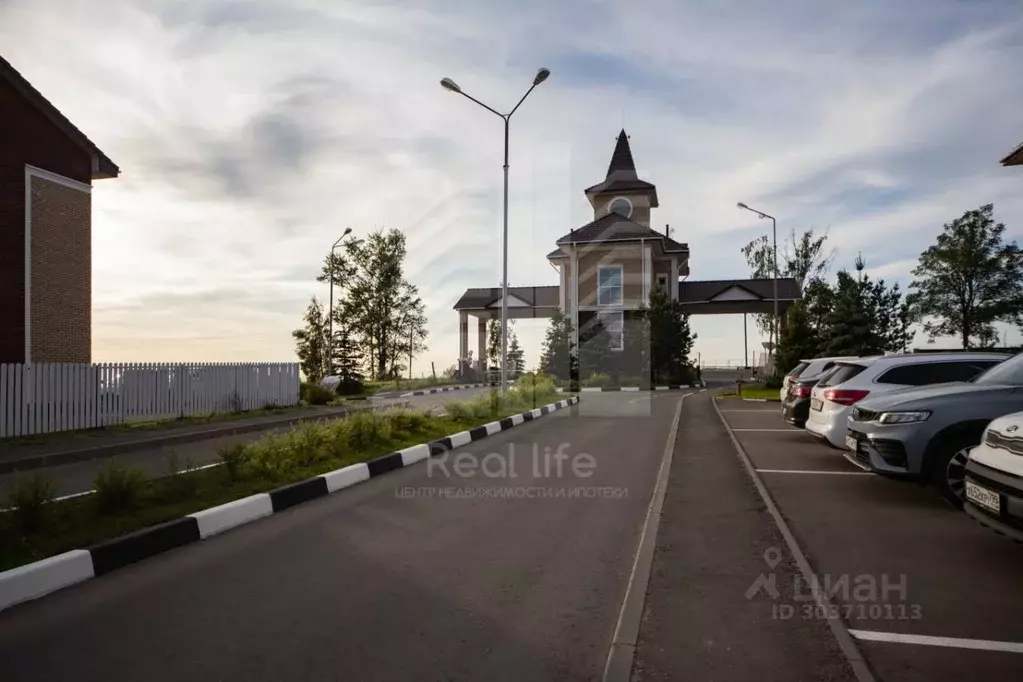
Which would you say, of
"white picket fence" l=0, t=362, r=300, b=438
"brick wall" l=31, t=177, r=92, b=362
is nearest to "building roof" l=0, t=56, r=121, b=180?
"brick wall" l=31, t=177, r=92, b=362

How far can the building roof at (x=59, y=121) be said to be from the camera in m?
17.4

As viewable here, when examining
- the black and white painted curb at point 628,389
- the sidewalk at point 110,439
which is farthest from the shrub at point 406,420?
the black and white painted curb at point 628,389

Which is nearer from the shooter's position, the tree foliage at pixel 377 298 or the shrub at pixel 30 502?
the shrub at pixel 30 502

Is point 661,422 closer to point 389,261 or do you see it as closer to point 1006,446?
point 1006,446

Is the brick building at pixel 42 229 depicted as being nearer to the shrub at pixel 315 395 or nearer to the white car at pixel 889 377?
the shrub at pixel 315 395

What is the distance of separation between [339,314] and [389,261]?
3.58m

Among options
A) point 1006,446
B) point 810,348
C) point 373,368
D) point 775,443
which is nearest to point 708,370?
point 810,348

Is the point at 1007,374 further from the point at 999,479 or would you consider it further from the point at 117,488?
the point at 117,488

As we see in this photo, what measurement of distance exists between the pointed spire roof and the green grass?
122 feet

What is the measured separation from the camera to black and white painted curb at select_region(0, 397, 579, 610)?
14.6 ft

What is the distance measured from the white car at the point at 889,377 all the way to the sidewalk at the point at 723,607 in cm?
265

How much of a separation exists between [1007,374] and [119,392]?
50.2 ft

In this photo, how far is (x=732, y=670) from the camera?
330 centimetres

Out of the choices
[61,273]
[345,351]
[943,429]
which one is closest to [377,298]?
[345,351]
